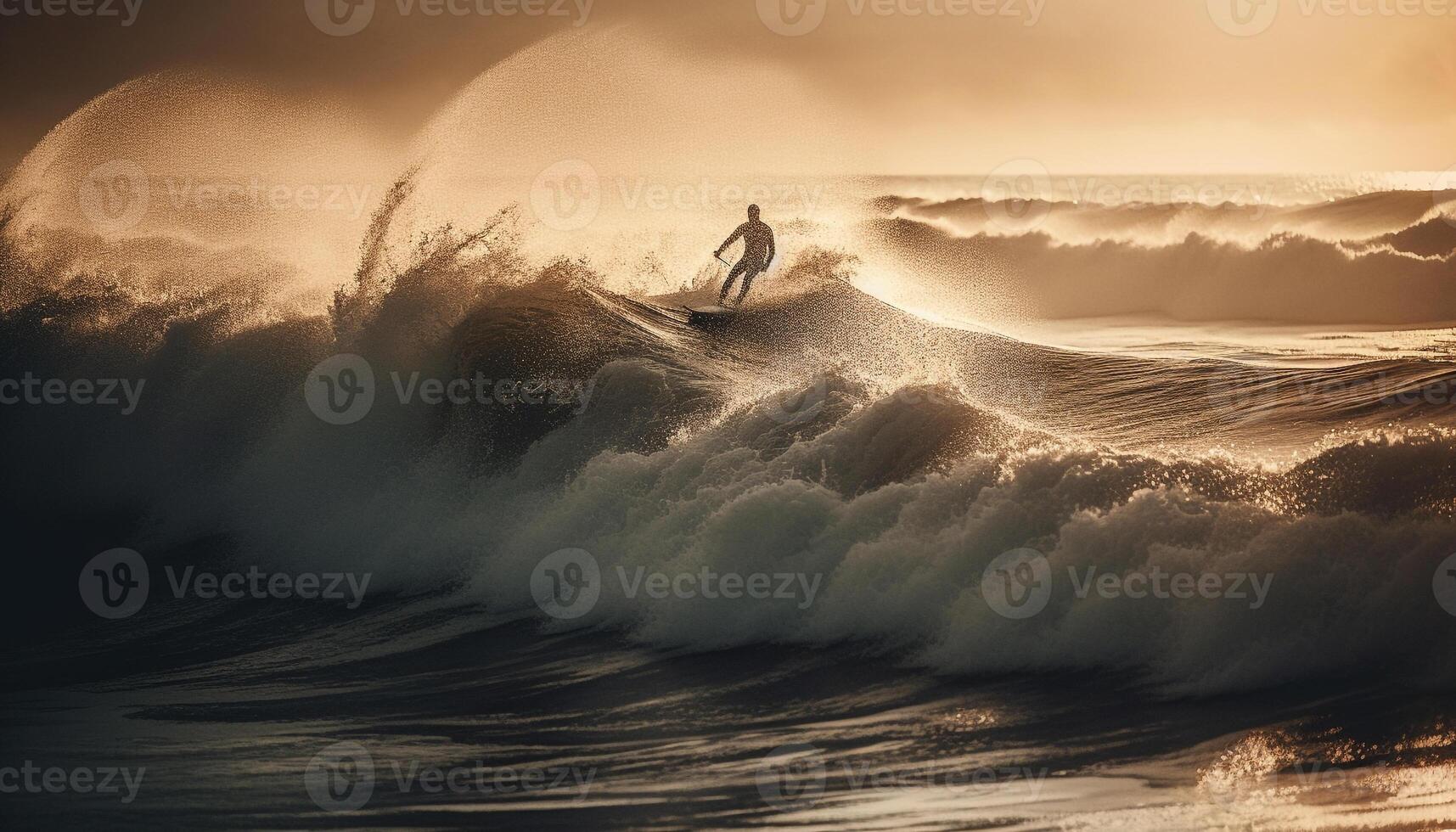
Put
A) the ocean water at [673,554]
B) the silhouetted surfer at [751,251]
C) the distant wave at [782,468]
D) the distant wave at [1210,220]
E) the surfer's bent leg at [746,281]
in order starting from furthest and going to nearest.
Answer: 1. the distant wave at [1210,220]
2. the surfer's bent leg at [746,281]
3. the silhouetted surfer at [751,251]
4. the distant wave at [782,468]
5. the ocean water at [673,554]

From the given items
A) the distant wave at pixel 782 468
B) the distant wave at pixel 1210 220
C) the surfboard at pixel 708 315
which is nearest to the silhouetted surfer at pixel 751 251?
the surfboard at pixel 708 315

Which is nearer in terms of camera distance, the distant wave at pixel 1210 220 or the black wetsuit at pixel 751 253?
the black wetsuit at pixel 751 253

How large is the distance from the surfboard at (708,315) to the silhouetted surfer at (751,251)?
0.31m

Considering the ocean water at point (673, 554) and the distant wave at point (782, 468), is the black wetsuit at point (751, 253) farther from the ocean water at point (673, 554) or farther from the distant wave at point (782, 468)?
the distant wave at point (782, 468)

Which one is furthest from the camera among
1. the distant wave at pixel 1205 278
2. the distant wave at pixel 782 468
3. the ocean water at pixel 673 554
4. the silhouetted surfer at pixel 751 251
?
the distant wave at pixel 1205 278

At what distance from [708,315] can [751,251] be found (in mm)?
1121

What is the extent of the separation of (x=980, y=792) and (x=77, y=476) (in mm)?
12941

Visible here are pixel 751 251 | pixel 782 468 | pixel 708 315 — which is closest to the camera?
pixel 782 468

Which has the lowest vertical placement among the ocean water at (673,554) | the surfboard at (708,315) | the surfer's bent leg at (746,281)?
the ocean water at (673,554)

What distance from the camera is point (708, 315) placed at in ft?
56.0

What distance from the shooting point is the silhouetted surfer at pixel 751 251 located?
17.1 metres

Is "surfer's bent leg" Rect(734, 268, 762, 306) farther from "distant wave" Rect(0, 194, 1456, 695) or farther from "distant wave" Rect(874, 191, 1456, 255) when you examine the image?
"distant wave" Rect(874, 191, 1456, 255)

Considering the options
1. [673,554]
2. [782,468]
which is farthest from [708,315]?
[673,554]

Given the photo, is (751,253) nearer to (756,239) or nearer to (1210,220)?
(756,239)
